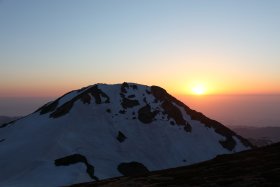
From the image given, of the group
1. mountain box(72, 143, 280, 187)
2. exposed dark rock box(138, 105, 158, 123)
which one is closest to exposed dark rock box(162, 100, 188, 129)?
exposed dark rock box(138, 105, 158, 123)

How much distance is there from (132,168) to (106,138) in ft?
63.8

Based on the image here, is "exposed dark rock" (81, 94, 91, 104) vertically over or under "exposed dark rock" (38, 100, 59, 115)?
over

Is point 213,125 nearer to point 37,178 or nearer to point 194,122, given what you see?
point 194,122

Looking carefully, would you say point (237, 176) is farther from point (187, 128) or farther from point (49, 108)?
point (49, 108)

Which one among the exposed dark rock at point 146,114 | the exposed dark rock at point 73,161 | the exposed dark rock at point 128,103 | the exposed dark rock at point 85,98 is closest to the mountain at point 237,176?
the exposed dark rock at point 73,161

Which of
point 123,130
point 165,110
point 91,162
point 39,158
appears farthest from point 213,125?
point 39,158

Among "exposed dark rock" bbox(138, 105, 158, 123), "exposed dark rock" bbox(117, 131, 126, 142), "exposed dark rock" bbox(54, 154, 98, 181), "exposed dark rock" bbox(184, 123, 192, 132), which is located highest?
"exposed dark rock" bbox(138, 105, 158, 123)

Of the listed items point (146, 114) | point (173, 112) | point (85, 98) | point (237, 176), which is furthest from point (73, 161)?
point (237, 176)

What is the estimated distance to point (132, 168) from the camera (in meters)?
123

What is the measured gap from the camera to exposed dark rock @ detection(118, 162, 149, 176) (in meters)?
120

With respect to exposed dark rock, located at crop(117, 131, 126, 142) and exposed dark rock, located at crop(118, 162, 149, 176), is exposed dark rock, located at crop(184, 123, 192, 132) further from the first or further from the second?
exposed dark rock, located at crop(118, 162, 149, 176)

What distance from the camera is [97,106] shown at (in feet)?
512

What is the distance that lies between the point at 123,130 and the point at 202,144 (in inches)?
1173

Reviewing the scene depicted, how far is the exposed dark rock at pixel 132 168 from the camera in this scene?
120m
